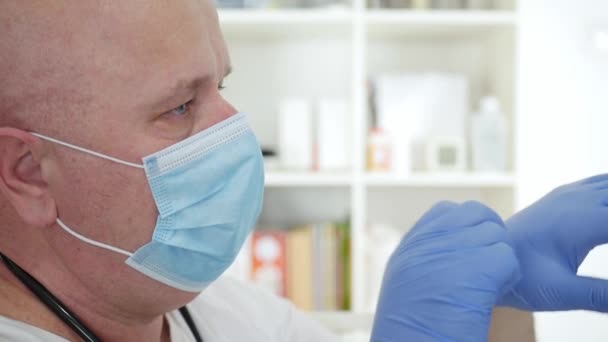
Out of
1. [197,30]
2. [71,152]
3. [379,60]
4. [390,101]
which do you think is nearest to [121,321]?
[71,152]

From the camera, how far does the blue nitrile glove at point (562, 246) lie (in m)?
0.68

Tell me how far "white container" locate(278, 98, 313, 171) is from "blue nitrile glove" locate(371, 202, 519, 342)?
1.36m

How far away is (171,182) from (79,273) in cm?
14

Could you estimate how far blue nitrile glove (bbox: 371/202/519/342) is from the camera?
67 cm

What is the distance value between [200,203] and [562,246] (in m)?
0.38

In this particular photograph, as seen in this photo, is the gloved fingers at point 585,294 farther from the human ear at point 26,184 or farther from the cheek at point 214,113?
the human ear at point 26,184

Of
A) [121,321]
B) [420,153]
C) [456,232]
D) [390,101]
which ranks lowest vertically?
[420,153]

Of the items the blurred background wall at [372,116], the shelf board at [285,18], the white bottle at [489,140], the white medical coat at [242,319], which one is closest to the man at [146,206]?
the white medical coat at [242,319]

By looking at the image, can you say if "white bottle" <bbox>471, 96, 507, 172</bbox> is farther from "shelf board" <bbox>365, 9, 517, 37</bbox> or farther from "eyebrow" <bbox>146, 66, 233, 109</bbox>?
"eyebrow" <bbox>146, 66, 233, 109</bbox>

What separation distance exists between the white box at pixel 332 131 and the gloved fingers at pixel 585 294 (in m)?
1.44

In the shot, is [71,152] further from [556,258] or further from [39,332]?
[556,258]

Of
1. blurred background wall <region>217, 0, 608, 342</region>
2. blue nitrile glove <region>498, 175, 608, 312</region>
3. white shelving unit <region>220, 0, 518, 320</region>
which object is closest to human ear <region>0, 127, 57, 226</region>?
blue nitrile glove <region>498, 175, 608, 312</region>

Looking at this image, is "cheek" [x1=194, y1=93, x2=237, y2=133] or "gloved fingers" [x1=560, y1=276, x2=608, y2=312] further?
"cheek" [x1=194, y1=93, x2=237, y2=133]

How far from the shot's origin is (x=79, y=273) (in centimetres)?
75
